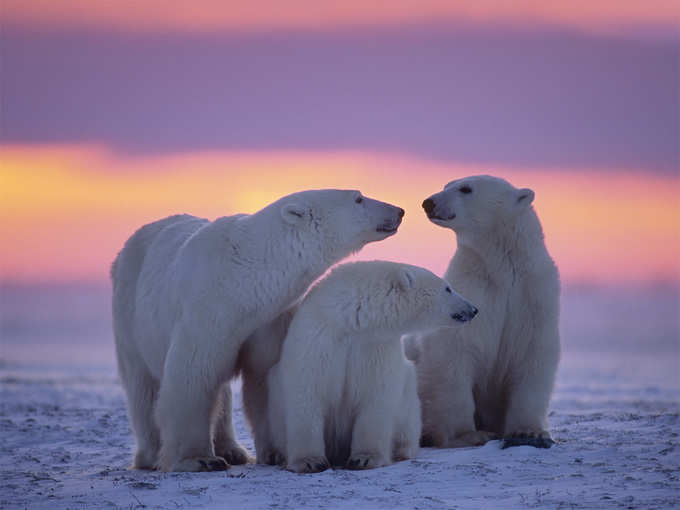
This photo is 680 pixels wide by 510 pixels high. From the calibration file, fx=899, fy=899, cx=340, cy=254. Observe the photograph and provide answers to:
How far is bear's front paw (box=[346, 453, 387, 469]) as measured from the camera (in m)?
5.29

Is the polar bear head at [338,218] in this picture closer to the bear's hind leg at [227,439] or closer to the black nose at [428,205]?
the black nose at [428,205]

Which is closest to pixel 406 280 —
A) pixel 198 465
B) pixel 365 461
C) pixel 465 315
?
pixel 465 315

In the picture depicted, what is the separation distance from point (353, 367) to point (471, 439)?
4.24ft

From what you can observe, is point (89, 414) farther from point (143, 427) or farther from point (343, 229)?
point (343, 229)

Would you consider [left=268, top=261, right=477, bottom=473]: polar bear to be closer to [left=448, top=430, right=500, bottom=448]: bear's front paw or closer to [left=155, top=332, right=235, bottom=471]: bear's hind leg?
[left=155, top=332, right=235, bottom=471]: bear's hind leg

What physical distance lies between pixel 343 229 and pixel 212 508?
79.2 inches

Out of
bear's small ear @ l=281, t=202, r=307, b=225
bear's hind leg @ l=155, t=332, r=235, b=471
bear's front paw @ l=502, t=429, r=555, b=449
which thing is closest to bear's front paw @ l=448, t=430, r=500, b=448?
bear's front paw @ l=502, t=429, r=555, b=449

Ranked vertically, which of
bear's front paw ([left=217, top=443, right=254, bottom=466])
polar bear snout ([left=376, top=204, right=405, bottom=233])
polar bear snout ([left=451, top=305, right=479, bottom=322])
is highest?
polar bear snout ([left=376, top=204, right=405, bottom=233])

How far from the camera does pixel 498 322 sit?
6121 millimetres

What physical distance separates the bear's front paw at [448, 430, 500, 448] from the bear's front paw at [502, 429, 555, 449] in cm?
18

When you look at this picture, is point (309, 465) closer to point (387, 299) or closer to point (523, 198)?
point (387, 299)

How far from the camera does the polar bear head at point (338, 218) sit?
218 inches

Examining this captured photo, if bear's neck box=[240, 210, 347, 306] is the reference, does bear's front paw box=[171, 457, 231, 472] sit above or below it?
below

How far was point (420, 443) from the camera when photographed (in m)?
6.39
